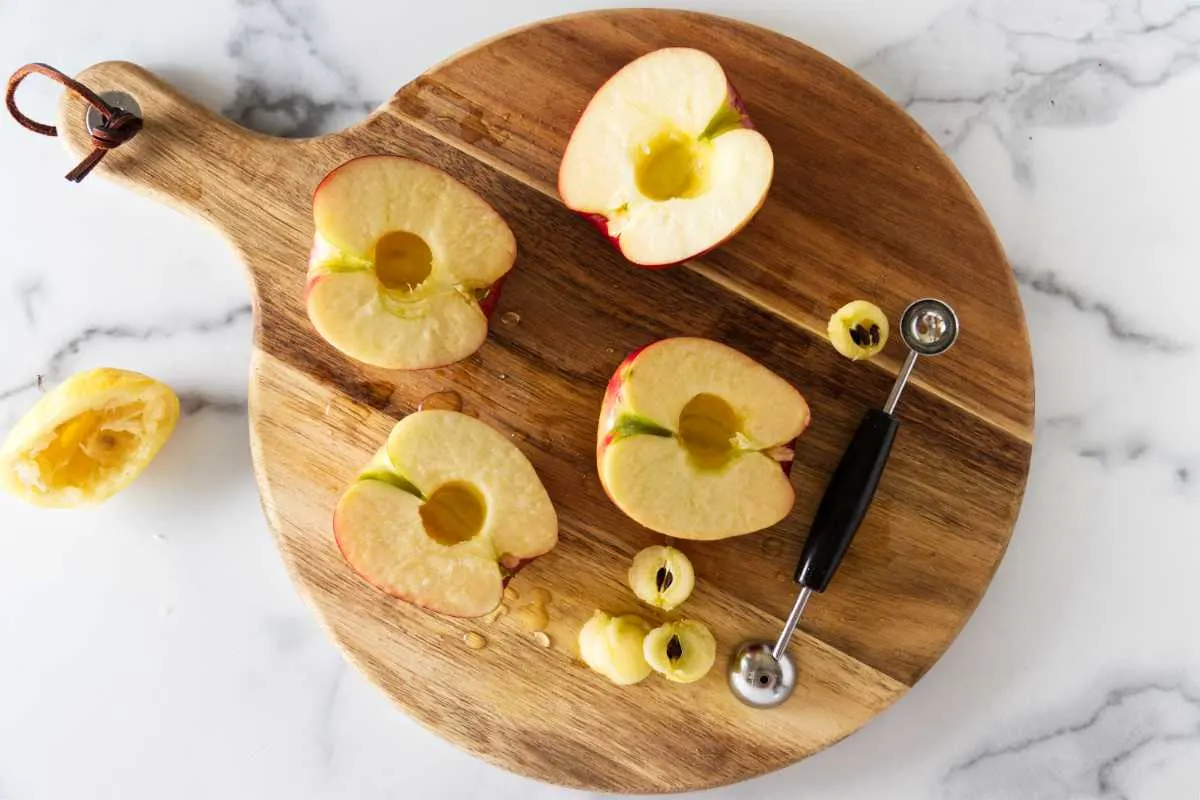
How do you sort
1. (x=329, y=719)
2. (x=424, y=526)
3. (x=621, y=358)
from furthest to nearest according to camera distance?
(x=329, y=719) → (x=621, y=358) → (x=424, y=526)

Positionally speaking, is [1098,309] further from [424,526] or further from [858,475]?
[424,526]

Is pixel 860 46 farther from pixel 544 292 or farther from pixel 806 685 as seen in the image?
pixel 806 685

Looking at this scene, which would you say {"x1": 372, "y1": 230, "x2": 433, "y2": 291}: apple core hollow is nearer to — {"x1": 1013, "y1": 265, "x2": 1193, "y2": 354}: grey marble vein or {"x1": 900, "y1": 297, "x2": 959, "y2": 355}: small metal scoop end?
{"x1": 900, "y1": 297, "x2": 959, "y2": 355}: small metal scoop end

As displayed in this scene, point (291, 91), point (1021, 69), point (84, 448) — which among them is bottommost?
point (84, 448)

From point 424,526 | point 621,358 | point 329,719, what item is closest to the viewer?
point 424,526

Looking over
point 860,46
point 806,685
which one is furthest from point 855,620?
point 860,46

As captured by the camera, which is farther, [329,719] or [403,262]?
[329,719]

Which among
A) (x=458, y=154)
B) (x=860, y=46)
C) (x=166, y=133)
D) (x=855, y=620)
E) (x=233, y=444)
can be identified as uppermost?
(x=860, y=46)

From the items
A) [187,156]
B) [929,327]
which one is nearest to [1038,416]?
[929,327]
